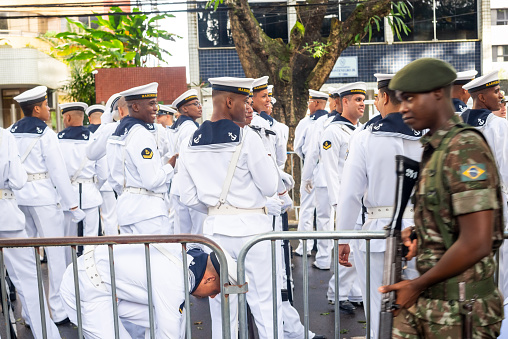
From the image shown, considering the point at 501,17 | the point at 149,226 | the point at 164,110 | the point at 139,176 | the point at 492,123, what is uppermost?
the point at 501,17

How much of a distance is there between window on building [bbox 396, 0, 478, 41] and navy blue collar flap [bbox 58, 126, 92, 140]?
1898 centimetres

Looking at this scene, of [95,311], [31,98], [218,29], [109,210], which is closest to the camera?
[95,311]

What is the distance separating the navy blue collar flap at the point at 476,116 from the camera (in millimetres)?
5750

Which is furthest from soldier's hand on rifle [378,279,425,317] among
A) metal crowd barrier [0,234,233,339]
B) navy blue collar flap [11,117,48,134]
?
navy blue collar flap [11,117,48,134]

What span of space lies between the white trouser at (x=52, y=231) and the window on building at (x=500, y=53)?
25610 mm

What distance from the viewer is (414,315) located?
2605 millimetres

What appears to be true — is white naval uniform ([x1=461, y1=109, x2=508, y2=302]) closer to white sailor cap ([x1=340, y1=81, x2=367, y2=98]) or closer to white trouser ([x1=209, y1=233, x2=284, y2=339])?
white sailor cap ([x1=340, y1=81, x2=367, y2=98])

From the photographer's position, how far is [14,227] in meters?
5.85

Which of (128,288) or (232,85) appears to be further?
(232,85)

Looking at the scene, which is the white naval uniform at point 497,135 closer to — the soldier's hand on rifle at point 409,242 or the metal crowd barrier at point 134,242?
the metal crowd barrier at point 134,242

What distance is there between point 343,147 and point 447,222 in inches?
191

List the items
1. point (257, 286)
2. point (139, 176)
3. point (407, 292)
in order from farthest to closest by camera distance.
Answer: point (139, 176), point (257, 286), point (407, 292)

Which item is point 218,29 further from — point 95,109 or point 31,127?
point 31,127

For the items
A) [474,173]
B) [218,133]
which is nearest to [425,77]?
[474,173]
